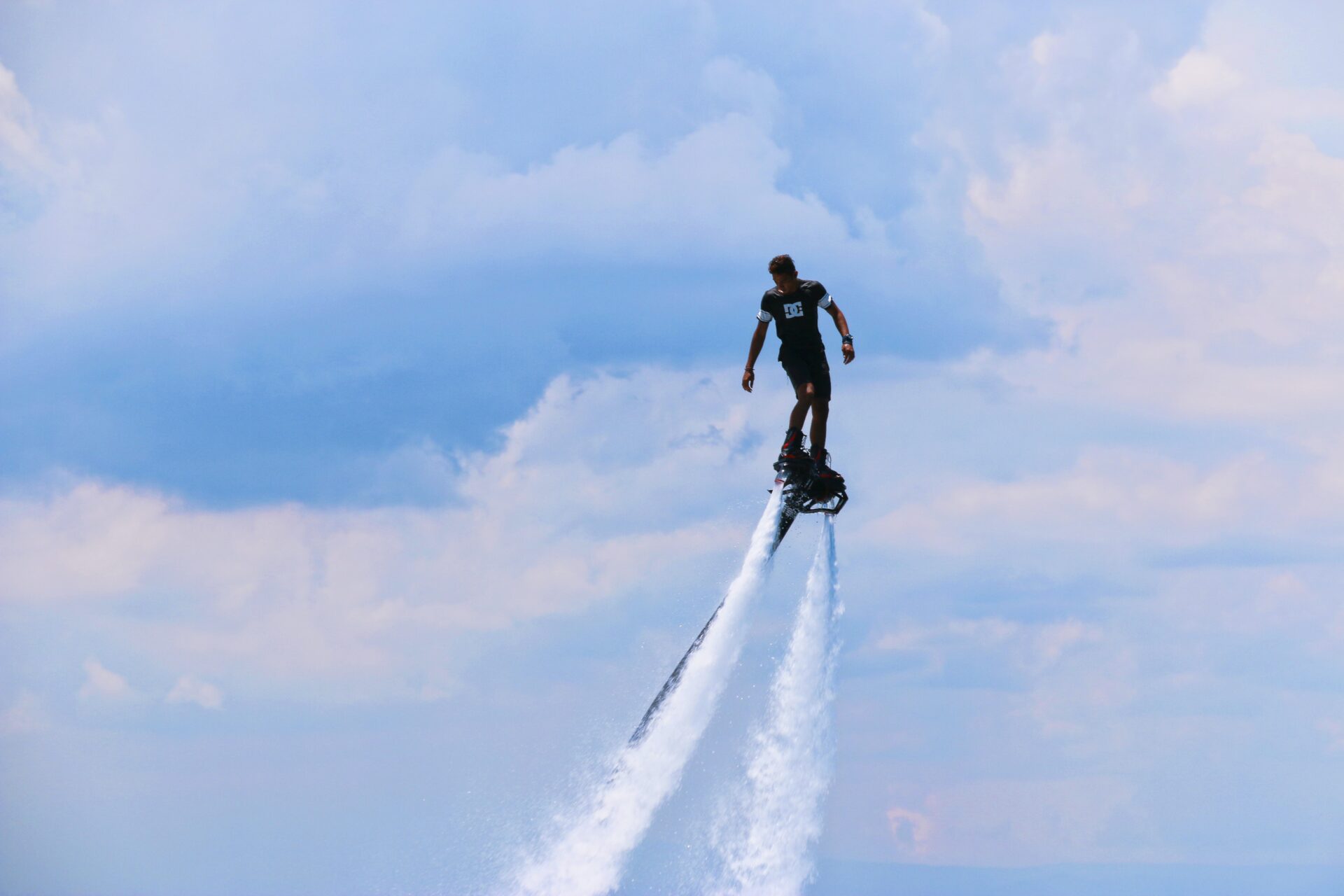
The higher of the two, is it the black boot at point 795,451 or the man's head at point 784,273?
the man's head at point 784,273

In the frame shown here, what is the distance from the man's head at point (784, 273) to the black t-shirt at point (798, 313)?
0.16 m

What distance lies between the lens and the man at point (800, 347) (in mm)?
39750

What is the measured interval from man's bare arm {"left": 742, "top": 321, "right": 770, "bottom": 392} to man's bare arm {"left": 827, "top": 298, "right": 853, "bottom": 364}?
163 cm

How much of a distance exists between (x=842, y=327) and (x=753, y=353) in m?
2.40

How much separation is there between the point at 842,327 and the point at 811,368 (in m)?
1.71

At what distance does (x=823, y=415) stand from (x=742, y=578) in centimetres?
595

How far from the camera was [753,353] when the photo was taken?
40531 mm

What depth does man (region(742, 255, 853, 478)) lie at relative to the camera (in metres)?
39.8

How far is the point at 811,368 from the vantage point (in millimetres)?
40594

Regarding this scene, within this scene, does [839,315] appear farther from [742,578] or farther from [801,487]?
[742,578]

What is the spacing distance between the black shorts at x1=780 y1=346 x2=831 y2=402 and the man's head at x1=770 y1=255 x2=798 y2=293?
1615 millimetres

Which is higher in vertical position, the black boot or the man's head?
the man's head

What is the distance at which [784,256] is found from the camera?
130 ft

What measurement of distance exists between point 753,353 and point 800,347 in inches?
43.7
